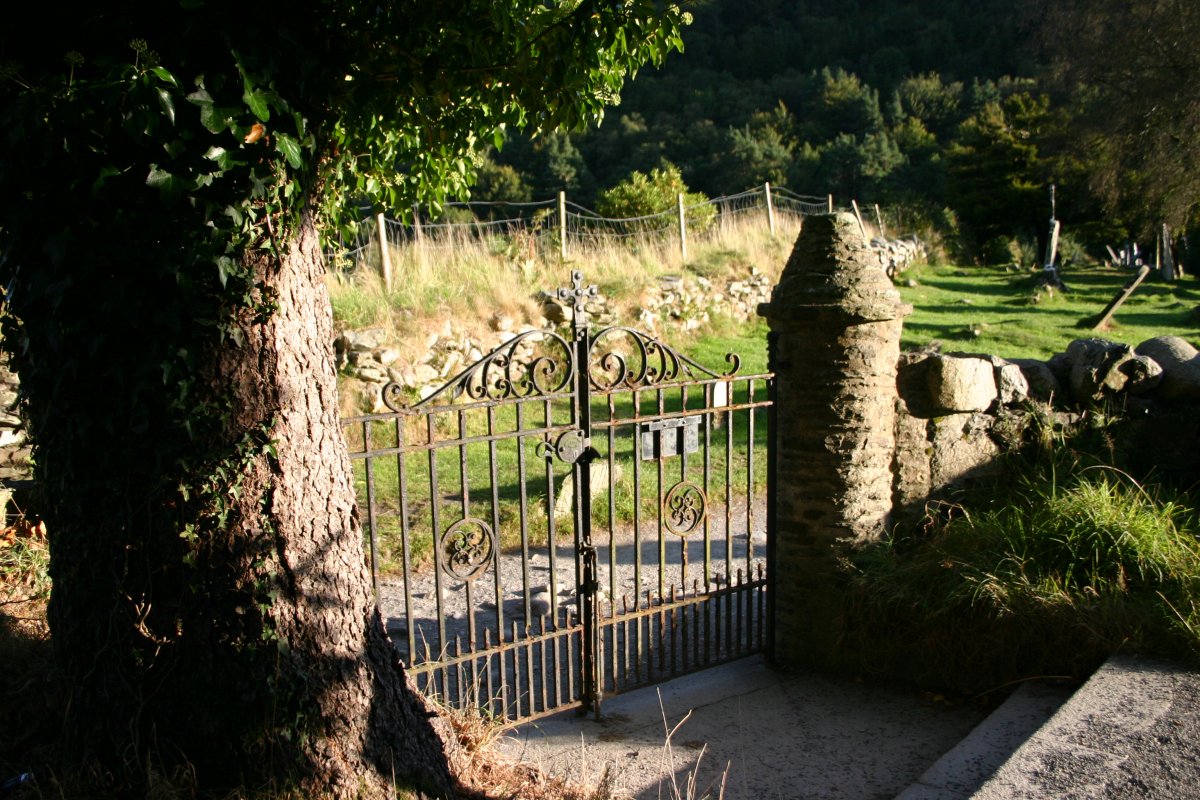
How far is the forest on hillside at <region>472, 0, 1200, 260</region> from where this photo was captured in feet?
64.1

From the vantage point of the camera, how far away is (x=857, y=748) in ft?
14.5

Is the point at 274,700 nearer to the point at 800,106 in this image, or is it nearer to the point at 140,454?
the point at 140,454

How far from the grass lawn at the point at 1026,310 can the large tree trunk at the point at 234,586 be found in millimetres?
11094

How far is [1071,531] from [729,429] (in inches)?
72.3

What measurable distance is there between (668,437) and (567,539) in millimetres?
3010

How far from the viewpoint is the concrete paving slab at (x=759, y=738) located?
4.09m

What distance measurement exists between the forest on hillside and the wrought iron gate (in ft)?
43.4

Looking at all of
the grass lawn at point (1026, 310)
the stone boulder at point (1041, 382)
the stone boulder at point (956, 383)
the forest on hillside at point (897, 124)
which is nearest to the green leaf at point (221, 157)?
the stone boulder at point (956, 383)

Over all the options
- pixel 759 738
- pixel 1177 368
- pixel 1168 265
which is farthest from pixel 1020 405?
pixel 1168 265

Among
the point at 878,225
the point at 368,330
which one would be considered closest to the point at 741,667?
the point at 368,330

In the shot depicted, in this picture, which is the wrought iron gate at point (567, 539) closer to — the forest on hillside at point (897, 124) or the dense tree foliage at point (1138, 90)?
the dense tree foliage at point (1138, 90)

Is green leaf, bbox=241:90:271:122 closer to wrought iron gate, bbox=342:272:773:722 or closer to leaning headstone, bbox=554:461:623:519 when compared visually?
wrought iron gate, bbox=342:272:773:722

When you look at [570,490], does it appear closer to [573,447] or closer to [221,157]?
[573,447]

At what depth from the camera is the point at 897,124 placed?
40.9 metres
